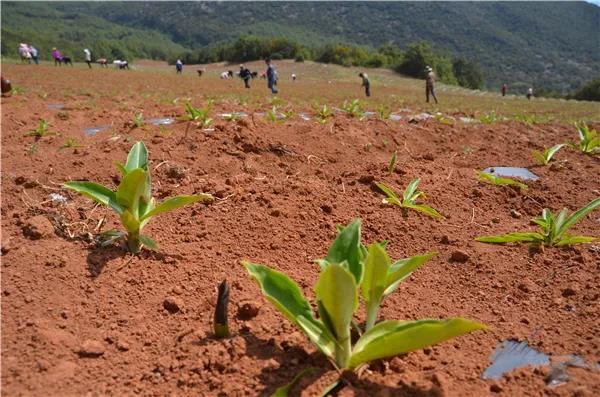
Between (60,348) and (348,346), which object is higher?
(348,346)

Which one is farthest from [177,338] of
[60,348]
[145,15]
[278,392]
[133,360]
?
[145,15]

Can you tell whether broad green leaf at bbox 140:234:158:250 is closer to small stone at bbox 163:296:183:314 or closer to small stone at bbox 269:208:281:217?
small stone at bbox 163:296:183:314

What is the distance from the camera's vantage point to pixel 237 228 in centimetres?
252

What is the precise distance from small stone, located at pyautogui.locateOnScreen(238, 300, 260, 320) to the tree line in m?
52.8

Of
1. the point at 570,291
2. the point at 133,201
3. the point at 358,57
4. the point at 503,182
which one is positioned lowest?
the point at 570,291

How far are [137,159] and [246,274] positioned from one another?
3.03 ft

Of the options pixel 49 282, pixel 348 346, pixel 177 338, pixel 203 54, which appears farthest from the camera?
pixel 203 54

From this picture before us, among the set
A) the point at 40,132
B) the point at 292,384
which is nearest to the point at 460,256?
the point at 292,384

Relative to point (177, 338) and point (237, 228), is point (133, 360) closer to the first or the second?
point (177, 338)

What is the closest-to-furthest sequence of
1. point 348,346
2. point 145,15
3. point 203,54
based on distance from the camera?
point 348,346, point 203,54, point 145,15

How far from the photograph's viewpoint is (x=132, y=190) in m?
2.08

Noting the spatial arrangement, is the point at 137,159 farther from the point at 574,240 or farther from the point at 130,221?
the point at 574,240

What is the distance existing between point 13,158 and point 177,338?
9.33 feet

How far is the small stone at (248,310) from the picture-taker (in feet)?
5.86
